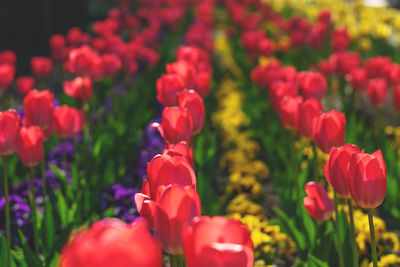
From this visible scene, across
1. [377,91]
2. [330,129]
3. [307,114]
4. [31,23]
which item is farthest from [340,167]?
[31,23]

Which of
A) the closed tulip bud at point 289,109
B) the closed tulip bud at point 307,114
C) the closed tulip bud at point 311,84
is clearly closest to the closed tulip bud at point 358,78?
the closed tulip bud at point 311,84

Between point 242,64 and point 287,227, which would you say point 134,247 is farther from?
point 242,64

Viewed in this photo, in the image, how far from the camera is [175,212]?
1.16m

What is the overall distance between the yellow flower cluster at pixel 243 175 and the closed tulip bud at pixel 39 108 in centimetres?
121

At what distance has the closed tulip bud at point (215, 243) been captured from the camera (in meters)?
0.91

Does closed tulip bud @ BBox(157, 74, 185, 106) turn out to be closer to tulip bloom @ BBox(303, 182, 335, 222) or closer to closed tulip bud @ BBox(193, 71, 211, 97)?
closed tulip bud @ BBox(193, 71, 211, 97)

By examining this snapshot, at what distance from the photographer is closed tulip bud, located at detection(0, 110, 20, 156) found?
6.32 feet

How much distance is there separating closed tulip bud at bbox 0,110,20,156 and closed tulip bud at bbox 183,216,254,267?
4.12 ft

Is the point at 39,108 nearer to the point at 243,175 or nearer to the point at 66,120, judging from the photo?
the point at 66,120

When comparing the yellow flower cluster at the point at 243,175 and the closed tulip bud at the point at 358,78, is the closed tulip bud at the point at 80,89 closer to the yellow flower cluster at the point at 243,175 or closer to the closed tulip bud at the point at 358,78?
the yellow flower cluster at the point at 243,175

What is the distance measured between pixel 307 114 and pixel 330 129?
1.12ft

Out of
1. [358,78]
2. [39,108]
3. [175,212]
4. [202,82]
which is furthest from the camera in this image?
[358,78]

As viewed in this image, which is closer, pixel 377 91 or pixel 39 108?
pixel 39 108

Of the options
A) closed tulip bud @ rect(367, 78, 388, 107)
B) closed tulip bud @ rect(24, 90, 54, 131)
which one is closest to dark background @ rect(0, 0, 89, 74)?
closed tulip bud @ rect(24, 90, 54, 131)
